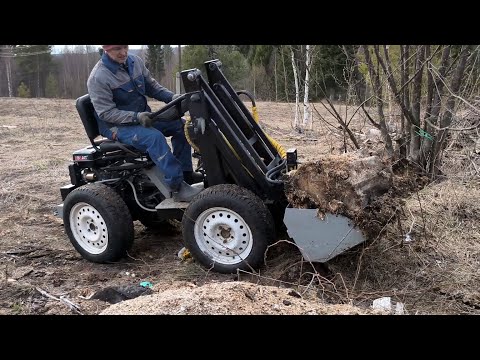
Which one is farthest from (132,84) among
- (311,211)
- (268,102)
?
(268,102)

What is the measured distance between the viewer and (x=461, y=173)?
23.2ft

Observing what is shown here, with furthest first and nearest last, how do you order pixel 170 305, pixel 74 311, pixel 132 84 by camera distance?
pixel 132 84
pixel 74 311
pixel 170 305

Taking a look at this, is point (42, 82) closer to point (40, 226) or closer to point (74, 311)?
point (40, 226)

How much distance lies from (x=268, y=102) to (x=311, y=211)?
23.7 meters

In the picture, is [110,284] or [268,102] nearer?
[110,284]

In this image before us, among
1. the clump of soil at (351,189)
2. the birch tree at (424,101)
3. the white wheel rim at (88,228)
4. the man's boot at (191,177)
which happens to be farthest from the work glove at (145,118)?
the birch tree at (424,101)

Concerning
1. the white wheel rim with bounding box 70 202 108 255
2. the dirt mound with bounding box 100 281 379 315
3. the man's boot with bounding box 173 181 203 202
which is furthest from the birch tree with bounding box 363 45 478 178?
the white wheel rim with bounding box 70 202 108 255

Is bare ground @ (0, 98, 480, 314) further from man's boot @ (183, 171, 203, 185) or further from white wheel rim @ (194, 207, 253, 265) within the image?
man's boot @ (183, 171, 203, 185)

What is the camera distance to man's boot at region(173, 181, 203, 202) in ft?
17.5

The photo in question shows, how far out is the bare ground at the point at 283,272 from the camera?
379cm

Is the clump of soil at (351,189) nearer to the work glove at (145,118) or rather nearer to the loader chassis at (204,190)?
the loader chassis at (204,190)

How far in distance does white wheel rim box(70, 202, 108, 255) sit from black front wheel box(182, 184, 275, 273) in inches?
42.9

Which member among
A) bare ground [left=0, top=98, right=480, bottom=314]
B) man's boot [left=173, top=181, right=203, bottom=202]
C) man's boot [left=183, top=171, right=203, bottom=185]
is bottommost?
bare ground [left=0, top=98, right=480, bottom=314]

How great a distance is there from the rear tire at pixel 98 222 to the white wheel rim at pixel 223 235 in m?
0.96
